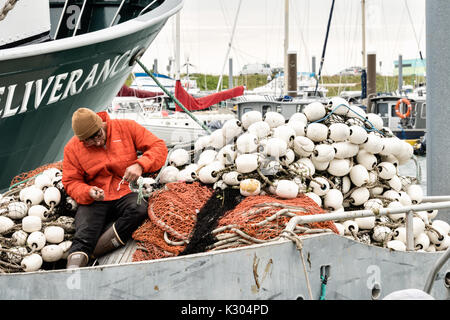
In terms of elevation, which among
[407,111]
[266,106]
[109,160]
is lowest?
[407,111]

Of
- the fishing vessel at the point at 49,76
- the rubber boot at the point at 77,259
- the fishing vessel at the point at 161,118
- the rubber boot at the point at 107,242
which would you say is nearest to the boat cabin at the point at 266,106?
the fishing vessel at the point at 161,118

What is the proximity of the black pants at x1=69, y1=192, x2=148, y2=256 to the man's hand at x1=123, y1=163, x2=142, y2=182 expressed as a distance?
15 centimetres

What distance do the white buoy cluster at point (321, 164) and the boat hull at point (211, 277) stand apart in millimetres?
540

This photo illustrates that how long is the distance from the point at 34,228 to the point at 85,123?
2.92 feet

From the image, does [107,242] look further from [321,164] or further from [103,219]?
[321,164]

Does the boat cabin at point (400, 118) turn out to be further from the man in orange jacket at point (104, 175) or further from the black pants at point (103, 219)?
the black pants at point (103, 219)

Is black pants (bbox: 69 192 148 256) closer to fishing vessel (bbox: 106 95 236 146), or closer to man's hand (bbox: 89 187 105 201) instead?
man's hand (bbox: 89 187 105 201)

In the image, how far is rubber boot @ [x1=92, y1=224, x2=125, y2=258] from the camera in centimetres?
421

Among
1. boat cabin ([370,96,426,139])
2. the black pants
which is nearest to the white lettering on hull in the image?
the black pants

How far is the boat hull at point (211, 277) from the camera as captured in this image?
3.56 metres

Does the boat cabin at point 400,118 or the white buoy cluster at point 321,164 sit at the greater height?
the white buoy cluster at point 321,164

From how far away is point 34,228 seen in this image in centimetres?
416

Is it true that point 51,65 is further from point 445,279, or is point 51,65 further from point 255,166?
point 445,279

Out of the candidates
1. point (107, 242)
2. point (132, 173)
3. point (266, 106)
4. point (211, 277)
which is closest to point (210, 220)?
point (211, 277)
